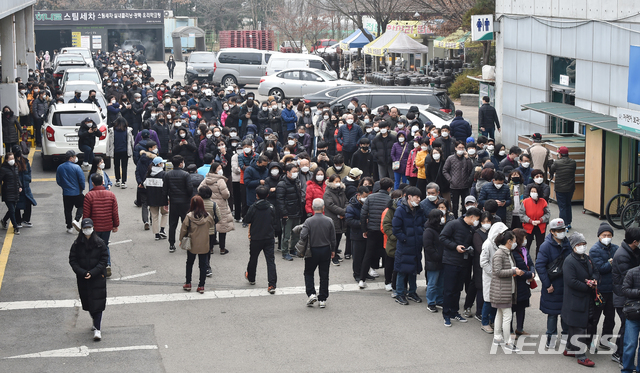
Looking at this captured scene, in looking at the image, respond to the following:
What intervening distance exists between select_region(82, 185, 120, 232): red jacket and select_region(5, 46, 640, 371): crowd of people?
0.6 inches

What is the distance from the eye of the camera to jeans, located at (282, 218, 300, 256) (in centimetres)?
1359

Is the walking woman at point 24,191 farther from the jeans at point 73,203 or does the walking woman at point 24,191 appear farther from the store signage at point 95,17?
the store signage at point 95,17

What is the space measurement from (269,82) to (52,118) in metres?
15.0

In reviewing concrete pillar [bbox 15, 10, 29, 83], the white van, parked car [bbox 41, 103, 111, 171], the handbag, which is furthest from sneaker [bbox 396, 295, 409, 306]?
the white van

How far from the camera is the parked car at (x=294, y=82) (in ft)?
114

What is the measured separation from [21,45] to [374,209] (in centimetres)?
2290

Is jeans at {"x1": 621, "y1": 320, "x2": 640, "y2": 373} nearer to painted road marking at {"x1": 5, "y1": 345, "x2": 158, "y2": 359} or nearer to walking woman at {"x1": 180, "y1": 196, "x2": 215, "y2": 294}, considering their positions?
painted road marking at {"x1": 5, "y1": 345, "x2": 158, "y2": 359}

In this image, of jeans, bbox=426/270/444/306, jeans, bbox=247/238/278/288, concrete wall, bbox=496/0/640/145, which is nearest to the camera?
jeans, bbox=426/270/444/306

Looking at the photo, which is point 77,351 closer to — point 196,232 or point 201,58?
point 196,232

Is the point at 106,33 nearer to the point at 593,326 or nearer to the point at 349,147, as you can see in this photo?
the point at 349,147

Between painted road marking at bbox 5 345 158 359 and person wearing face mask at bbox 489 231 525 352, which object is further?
painted road marking at bbox 5 345 158 359

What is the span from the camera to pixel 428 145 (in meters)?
16.0

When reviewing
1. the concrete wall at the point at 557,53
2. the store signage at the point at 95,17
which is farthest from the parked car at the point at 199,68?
the concrete wall at the point at 557,53

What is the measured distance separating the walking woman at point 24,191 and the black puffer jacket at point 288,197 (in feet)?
17.9
